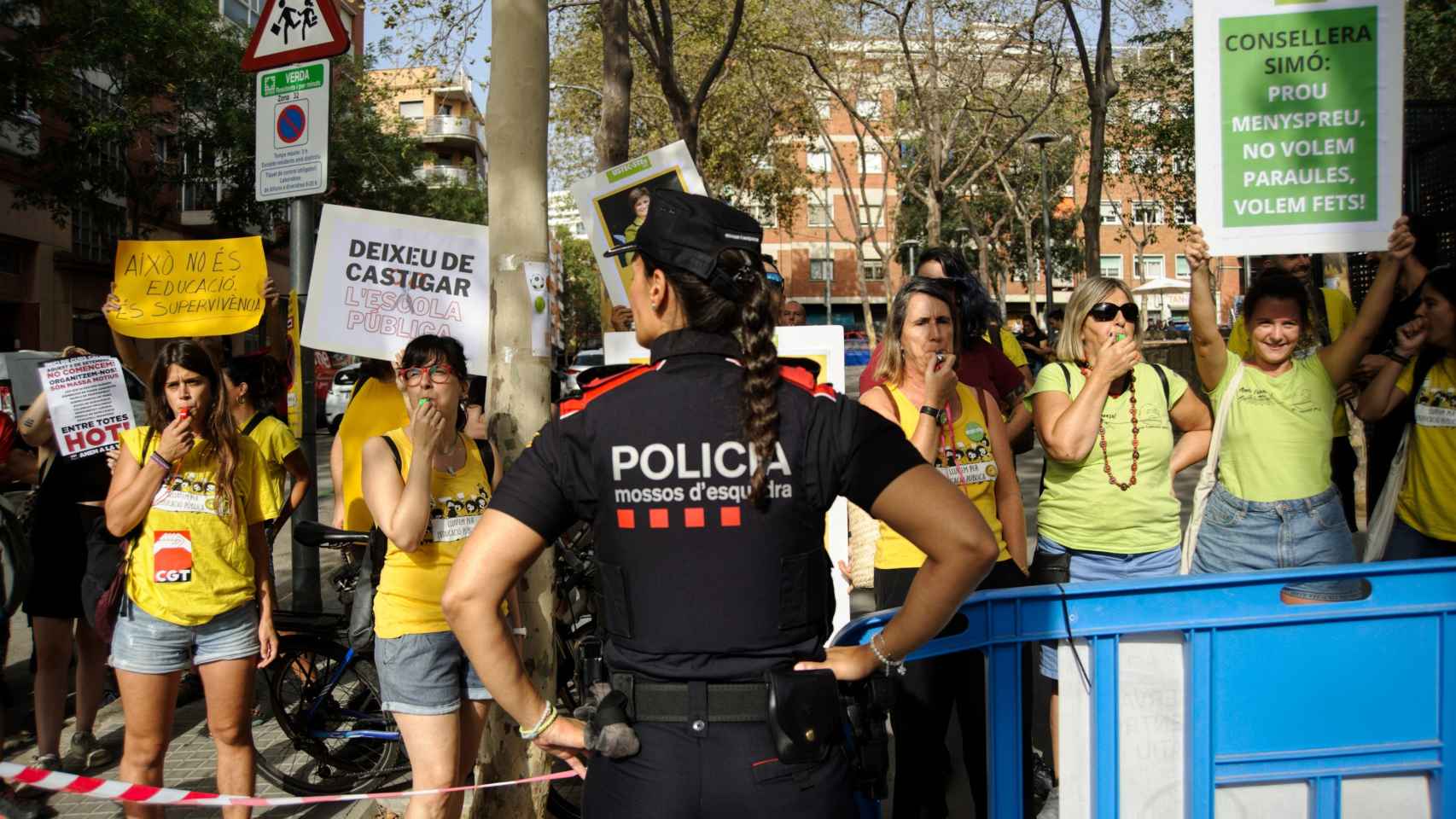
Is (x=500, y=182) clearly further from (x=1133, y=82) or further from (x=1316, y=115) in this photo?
(x=1133, y=82)

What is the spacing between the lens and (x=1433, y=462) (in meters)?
4.53

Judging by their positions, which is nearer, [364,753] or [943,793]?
[943,793]

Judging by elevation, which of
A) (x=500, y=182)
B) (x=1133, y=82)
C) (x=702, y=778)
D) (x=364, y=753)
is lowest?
(x=364, y=753)

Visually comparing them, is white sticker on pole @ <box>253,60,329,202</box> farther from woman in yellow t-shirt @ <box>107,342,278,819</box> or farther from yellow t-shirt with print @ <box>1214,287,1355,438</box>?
yellow t-shirt with print @ <box>1214,287,1355,438</box>

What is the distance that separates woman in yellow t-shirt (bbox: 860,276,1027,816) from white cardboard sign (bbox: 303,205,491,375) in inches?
75.7

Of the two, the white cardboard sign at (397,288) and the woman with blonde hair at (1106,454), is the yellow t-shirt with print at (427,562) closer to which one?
the white cardboard sign at (397,288)

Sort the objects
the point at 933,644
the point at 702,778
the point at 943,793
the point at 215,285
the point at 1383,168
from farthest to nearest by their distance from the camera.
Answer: the point at 215,285 < the point at 1383,168 < the point at 943,793 < the point at 933,644 < the point at 702,778

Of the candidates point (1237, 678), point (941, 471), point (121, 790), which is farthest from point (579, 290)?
point (1237, 678)

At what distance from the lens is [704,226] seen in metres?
2.17

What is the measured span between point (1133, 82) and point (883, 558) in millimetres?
26737

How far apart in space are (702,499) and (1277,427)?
3151mm

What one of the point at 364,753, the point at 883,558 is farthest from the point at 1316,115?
the point at 364,753

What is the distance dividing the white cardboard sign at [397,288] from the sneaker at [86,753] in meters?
2.24

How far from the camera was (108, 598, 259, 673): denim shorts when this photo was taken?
3.93 meters
